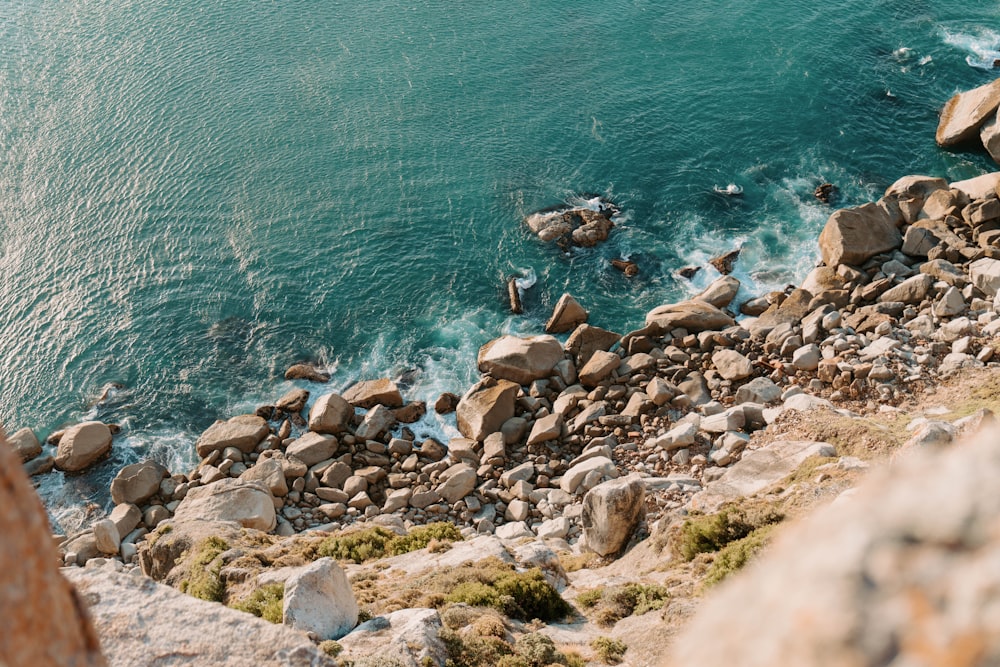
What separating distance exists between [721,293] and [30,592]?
34651 millimetres

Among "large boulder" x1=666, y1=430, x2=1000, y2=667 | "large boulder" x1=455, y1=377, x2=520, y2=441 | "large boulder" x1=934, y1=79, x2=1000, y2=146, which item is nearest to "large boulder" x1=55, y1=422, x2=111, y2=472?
"large boulder" x1=455, y1=377, x2=520, y2=441

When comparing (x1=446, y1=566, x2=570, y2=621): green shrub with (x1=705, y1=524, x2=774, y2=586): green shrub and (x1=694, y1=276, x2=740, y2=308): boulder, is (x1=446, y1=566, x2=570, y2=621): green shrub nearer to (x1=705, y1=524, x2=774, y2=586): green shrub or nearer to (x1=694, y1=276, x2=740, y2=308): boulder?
(x1=705, y1=524, x2=774, y2=586): green shrub

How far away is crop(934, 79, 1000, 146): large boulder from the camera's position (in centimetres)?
4362

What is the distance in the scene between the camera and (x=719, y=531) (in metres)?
19.1

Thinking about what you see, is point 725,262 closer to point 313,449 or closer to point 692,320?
point 692,320

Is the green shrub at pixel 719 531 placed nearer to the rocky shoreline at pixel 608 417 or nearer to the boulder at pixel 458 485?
the rocky shoreline at pixel 608 417

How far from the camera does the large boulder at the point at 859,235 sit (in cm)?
3628

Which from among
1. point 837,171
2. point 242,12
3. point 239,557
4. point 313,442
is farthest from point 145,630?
point 242,12

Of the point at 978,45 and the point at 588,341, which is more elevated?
the point at 978,45

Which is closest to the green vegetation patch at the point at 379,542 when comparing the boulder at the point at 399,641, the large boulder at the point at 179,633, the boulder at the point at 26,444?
the boulder at the point at 399,641

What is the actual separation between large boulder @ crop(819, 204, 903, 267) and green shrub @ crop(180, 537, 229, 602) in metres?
29.4

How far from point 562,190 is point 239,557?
95.9 ft

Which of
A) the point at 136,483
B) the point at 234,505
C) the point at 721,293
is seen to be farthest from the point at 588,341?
the point at 136,483

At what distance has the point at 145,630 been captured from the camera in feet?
39.1
